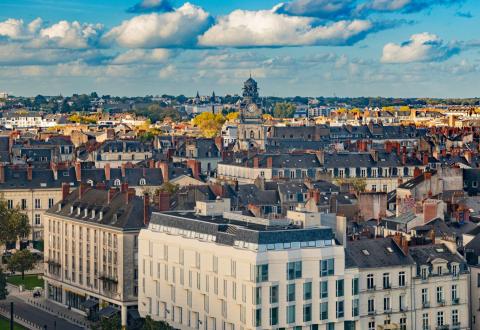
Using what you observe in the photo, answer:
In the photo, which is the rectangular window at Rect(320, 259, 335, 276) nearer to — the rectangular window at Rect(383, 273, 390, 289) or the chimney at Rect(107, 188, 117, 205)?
the rectangular window at Rect(383, 273, 390, 289)

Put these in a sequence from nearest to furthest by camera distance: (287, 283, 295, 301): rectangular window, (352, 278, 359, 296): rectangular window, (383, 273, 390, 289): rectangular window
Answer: (287, 283, 295, 301): rectangular window → (352, 278, 359, 296): rectangular window → (383, 273, 390, 289): rectangular window

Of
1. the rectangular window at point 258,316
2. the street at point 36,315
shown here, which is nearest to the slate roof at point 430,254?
the rectangular window at point 258,316

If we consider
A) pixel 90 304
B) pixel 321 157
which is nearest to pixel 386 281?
pixel 90 304

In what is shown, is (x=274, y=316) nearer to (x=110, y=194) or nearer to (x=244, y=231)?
(x=244, y=231)

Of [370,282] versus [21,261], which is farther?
[21,261]

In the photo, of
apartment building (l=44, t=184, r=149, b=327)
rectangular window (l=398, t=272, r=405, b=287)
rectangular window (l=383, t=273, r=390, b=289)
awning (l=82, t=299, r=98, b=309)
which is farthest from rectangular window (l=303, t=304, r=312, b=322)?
awning (l=82, t=299, r=98, b=309)

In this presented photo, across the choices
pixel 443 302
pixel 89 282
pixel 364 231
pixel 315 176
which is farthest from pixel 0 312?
pixel 315 176
